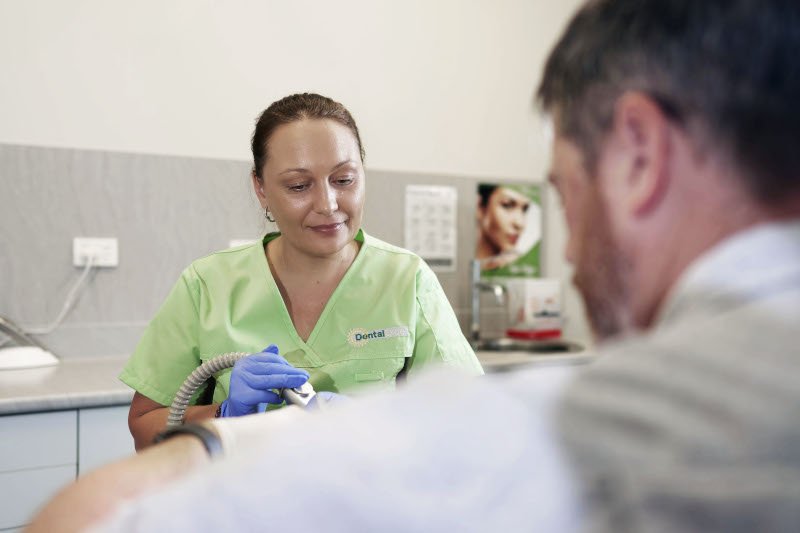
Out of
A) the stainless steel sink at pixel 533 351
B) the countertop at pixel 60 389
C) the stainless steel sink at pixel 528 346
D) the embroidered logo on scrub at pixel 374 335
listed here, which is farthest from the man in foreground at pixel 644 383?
the stainless steel sink at pixel 528 346

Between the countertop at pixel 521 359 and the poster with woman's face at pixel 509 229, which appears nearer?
the countertop at pixel 521 359

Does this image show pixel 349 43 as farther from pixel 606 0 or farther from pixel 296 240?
pixel 606 0

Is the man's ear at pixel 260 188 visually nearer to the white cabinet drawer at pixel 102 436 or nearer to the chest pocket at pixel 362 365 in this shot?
the chest pocket at pixel 362 365

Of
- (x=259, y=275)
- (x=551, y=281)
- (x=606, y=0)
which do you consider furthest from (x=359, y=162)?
(x=551, y=281)

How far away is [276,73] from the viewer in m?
2.84

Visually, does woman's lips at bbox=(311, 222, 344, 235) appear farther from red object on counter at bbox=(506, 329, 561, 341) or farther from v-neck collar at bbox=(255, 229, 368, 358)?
red object on counter at bbox=(506, 329, 561, 341)

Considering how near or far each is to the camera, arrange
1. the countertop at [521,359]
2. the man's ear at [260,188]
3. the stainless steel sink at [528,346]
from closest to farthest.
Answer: the man's ear at [260,188] < the countertop at [521,359] < the stainless steel sink at [528,346]

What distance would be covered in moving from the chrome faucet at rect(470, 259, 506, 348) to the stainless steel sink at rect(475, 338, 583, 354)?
7 centimetres

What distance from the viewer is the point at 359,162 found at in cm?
167

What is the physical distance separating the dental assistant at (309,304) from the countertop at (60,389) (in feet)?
1.10

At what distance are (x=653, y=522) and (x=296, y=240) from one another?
1.35 meters

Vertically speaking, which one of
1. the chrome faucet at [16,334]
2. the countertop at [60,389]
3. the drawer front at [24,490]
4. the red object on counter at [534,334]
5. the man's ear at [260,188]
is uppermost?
the man's ear at [260,188]

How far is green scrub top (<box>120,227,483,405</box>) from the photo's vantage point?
5.25 feet

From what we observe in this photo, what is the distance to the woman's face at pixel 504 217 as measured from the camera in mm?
3291
